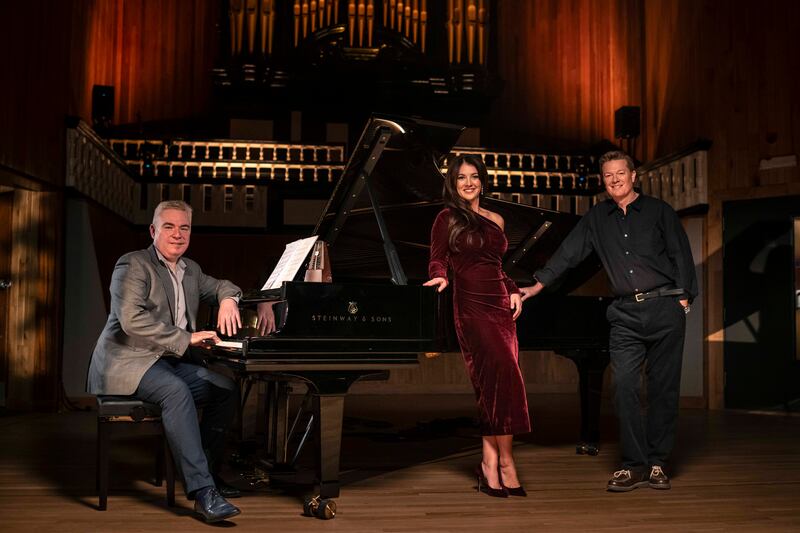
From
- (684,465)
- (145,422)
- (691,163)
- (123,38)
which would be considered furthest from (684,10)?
A: (145,422)

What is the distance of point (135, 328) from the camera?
116 inches

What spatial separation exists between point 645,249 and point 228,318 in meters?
1.79

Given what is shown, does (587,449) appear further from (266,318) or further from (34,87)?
(34,87)

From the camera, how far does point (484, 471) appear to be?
3.37 m

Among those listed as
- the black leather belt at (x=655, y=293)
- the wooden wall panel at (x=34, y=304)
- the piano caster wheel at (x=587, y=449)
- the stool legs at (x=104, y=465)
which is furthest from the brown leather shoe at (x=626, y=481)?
the wooden wall panel at (x=34, y=304)

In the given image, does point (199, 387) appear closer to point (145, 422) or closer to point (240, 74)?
point (145, 422)

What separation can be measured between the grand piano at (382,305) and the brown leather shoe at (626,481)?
79 centimetres

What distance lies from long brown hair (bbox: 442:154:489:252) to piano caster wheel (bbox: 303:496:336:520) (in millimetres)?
1133

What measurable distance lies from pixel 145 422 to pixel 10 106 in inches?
142

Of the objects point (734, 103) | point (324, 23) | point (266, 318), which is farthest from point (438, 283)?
point (324, 23)

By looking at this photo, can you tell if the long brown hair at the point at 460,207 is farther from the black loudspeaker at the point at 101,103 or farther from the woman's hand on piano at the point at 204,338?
the black loudspeaker at the point at 101,103

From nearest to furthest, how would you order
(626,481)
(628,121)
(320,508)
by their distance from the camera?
(320,508) < (626,481) < (628,121)

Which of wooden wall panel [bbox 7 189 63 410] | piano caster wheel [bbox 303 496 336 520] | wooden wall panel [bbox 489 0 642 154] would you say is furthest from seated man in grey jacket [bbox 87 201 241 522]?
wooden wall panel [bbox 489 0 642 154]

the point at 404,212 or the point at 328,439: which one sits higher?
the point at 404,212
